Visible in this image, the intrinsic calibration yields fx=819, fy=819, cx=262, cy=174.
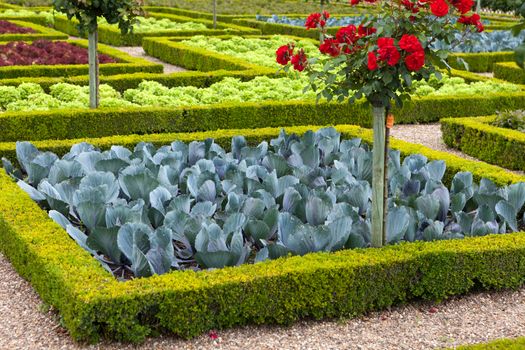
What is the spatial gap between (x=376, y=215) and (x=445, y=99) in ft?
24.9

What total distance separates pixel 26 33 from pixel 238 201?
16089mm

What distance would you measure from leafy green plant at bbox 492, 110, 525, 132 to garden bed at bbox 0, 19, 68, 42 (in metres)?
13.3

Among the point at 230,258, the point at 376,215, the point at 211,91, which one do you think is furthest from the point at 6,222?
the point at 211,91

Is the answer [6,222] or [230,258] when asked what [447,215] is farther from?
[6,222]

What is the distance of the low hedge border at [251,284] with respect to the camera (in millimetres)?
5527

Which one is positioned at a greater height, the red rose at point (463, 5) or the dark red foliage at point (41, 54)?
the red rose at point (463, 5)

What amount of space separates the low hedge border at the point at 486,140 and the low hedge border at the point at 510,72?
18.9 ft

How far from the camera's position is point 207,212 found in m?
7.19

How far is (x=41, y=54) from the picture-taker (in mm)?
17484

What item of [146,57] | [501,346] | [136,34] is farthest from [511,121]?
[136,34]

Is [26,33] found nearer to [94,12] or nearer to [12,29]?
[12,29]

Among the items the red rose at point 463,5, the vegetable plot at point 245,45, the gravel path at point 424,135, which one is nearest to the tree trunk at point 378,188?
the red rose at point 463,5

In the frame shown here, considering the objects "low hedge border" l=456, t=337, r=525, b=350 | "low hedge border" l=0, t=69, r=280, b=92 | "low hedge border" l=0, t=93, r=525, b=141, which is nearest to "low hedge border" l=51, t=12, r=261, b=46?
"low hedge border" l=0, t=69, r=280, b=92

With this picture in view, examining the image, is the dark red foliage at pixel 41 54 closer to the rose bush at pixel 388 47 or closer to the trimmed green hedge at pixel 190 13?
the rose bush at pixel 388 47
